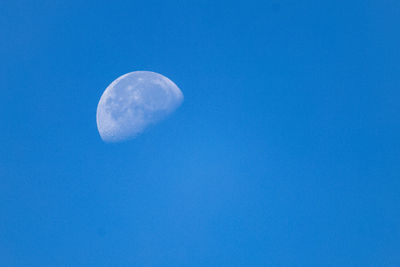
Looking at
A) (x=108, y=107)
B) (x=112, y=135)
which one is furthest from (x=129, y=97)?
(x=112, y=135)

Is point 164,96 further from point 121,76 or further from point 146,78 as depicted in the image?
point 121,76

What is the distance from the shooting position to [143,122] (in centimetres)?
340

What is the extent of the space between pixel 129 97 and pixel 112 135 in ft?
1.93

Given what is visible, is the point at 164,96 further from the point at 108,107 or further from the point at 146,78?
the point at 108,107

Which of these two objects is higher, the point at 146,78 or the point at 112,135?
the point at 146,78

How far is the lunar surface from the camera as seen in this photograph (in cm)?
338

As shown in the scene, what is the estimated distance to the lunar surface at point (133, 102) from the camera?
3383 mm

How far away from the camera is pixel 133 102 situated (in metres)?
3.46

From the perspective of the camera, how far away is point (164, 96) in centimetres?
347

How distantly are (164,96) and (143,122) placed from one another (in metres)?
0.48

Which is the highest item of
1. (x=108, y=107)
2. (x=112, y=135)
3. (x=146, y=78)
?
(x=146, y=78)

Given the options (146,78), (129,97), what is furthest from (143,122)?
(146,78)

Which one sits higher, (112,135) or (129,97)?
(129,97)

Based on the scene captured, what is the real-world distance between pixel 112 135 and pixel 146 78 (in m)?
0.95
